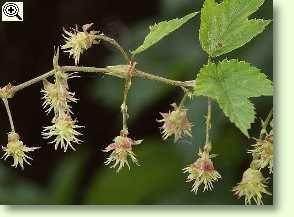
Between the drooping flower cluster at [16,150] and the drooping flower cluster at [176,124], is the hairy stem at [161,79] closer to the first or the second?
the drooping flower cluster at [176,124]

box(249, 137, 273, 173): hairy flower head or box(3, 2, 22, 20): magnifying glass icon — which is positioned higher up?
box(3, 2, 22, 20): magnifying glass icon

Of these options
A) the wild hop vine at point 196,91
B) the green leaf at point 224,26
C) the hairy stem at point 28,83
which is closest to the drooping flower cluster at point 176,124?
the wild hop vine at point 196,91

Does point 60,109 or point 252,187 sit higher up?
point 60,109

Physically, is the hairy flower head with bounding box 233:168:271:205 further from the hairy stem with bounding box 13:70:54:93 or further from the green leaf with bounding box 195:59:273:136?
the hairy stem with bounding box 13:70:54:93

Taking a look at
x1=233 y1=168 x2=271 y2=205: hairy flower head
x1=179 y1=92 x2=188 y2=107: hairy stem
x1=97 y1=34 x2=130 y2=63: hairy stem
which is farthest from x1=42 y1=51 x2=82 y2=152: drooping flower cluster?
x1=233 y1=168 x2=271 y2=205: hairy flower head

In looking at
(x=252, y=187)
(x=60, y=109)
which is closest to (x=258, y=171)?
(x=252, y=187)

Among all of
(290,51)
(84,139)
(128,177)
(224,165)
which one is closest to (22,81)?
(84,139)

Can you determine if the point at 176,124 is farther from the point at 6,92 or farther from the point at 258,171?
the point at 6,92
